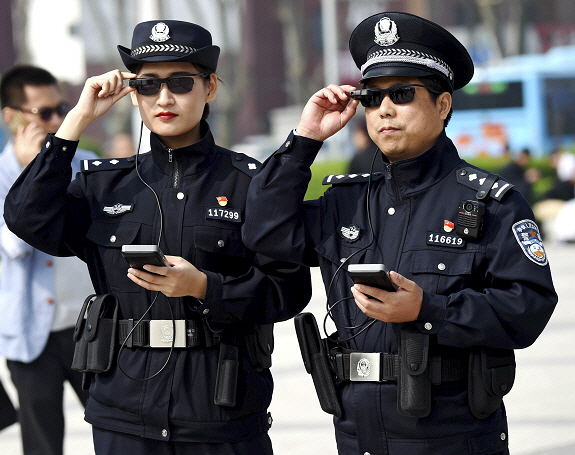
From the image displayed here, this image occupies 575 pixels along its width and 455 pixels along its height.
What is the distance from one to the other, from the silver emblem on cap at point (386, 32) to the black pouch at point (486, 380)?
1.03 m

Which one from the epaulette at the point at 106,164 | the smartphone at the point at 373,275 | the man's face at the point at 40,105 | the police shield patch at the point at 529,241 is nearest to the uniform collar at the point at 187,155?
the epaulette at the point at 106,164

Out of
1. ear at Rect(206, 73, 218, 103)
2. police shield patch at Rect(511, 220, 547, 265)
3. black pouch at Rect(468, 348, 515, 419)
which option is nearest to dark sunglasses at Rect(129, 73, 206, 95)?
ear at Rect(206, 73, 218, 103)

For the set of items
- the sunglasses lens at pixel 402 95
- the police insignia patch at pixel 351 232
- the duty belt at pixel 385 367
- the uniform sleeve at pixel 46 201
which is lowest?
the duty belt at pixel 385 367

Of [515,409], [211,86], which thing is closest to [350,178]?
[211,86]

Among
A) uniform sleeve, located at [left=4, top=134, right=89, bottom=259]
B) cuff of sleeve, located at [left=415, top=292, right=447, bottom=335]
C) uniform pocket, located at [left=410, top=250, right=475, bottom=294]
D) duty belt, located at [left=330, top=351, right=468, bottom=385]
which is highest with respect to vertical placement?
uniform sleeve, located at [left=4, top=134, right=89, bottom=259]

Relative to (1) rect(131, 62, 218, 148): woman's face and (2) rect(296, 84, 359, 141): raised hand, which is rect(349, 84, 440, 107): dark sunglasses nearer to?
(2) rect(296, 84, 359, 141): raised hand

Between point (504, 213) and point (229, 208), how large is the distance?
1032mm

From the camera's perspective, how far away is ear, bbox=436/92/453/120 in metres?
3.21

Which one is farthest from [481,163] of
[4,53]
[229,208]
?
[4,53]

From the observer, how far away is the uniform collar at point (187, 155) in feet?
11.8

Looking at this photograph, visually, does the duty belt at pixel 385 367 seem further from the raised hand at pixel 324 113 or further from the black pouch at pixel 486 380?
the raised hand at pixel 324 113

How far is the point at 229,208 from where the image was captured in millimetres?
3570

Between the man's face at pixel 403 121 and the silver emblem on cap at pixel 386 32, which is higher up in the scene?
the silver emblem on cap at pixel 386 32

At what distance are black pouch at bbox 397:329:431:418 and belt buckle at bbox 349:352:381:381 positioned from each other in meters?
0.08
